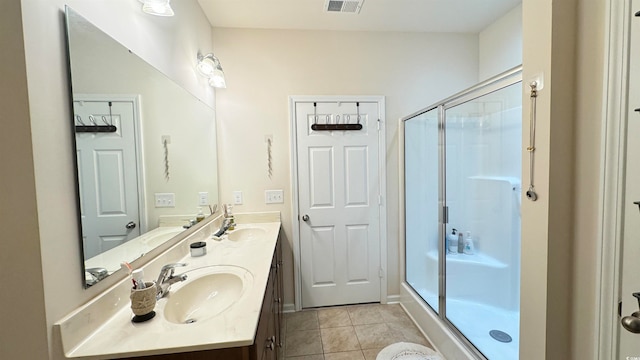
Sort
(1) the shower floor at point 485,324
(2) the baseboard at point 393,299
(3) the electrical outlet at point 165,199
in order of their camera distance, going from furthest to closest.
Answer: (2) the baseboard at point 393,299 < (1) the shower floor at point 485,324 < (3) the electrical outlet at point 165,199

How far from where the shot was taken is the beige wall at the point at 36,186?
736mm

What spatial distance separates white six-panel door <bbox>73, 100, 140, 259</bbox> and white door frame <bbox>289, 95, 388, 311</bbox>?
146cm

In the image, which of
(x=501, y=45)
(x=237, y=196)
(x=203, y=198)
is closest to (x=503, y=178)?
(x=501, y=45)

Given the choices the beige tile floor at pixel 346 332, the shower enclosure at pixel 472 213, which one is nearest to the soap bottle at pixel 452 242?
the shower enclosure at pixel 472 213

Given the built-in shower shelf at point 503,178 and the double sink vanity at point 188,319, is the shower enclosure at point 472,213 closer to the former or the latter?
the built-in shower shelf at point 503,178

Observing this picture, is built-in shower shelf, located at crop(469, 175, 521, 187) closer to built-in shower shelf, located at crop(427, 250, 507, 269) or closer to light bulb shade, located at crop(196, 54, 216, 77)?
built-in shower shelf, located at crop(427, 250, 507, 269)

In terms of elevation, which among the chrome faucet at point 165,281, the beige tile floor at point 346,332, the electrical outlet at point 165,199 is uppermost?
the electrical outlet at point 165,199

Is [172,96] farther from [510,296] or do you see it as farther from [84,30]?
[510,296]

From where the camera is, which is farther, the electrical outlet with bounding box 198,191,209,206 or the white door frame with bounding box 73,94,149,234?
the electrical outlet with bounding box 198,191,209,206

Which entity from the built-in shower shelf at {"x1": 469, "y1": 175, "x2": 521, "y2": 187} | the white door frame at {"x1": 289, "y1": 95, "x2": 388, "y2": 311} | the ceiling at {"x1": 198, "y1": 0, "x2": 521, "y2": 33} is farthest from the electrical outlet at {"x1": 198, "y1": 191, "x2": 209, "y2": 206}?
the built-in shower shelf at {"x1": 469, "y1": 175, "x2": 521, "y2": 187}

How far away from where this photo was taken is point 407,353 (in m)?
2.00

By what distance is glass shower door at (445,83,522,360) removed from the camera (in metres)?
2.08

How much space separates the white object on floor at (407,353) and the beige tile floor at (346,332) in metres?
0.05

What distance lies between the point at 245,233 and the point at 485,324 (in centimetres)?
208
